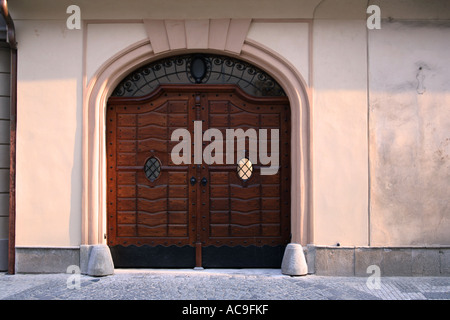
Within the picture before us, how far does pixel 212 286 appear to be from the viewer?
561cm

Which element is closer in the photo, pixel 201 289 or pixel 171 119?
pixel 201 289

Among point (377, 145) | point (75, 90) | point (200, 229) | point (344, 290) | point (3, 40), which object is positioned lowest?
point (344, 290)

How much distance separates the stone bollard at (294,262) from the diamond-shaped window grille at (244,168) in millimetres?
1152

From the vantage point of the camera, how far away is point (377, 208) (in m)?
6.19

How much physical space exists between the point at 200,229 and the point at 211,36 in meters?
2.74

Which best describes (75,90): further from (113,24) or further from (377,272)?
(377,272)

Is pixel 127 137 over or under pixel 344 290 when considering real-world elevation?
over

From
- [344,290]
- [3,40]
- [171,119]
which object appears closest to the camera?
[344,290]

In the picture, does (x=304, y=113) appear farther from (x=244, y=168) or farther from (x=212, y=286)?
(x=212, y=286)

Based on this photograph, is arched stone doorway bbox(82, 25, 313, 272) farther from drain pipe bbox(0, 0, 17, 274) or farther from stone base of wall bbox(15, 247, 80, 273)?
drain pipe bbox(0, 0, 17, 274)

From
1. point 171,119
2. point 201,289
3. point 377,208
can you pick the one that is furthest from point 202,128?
point 377,208

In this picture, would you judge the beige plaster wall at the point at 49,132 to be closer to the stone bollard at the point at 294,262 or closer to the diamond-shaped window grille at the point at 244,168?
the diamond-shaped window grille at the point at 244,168

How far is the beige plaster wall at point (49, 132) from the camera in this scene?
621 centimetres

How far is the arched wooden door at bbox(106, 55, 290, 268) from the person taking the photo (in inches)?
255
